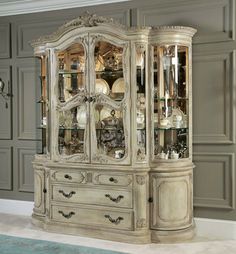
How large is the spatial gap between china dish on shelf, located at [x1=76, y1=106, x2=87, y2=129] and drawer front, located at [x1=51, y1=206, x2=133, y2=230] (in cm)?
91

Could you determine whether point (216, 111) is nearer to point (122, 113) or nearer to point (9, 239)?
point (122, 113)

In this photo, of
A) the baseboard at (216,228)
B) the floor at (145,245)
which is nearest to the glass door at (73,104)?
the floor at (145,245)

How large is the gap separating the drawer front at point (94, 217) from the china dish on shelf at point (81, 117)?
91 centimetres

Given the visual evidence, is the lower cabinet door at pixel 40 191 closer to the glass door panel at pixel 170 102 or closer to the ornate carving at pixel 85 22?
the glass door panel at pixel 170 102

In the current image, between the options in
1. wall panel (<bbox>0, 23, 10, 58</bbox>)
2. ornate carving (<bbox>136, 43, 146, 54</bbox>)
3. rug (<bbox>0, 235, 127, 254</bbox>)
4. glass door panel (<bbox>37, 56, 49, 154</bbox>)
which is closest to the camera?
rug (<bbox>0, 235, 127, 254</bbox>)

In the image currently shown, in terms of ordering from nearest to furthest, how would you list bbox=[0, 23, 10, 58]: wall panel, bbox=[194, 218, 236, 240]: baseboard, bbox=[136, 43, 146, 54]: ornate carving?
bbox=[136, 43, 146, 54]: ornate carving → bbox=[194, 218, 236, 240]: baseboard → bbox=[0, 23, 10, 58]: wall panel

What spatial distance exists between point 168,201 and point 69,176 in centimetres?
112

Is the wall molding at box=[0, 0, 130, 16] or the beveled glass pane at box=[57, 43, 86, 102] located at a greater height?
the wall molding at box=[0, 0, 130, 16]

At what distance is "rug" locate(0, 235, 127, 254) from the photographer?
412cm

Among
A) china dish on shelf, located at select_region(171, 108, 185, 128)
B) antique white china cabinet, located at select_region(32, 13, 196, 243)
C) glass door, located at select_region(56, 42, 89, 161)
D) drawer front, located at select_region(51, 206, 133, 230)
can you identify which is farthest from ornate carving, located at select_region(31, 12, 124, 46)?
drawer front, located at select_region(51, 206, 133, 230)

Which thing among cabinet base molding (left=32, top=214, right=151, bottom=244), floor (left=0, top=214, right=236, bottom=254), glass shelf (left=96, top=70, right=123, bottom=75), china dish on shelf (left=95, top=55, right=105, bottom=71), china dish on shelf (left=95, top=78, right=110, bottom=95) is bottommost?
floor (left=0, top=214, right=236, bottom=254)

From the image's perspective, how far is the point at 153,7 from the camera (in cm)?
489

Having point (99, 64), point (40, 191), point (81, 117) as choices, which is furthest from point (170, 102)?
point (40, 191)

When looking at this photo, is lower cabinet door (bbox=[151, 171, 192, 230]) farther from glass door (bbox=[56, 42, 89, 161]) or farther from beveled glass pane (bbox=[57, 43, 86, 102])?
beveled glass pane (bbox=[57, 43, 86, 102])
